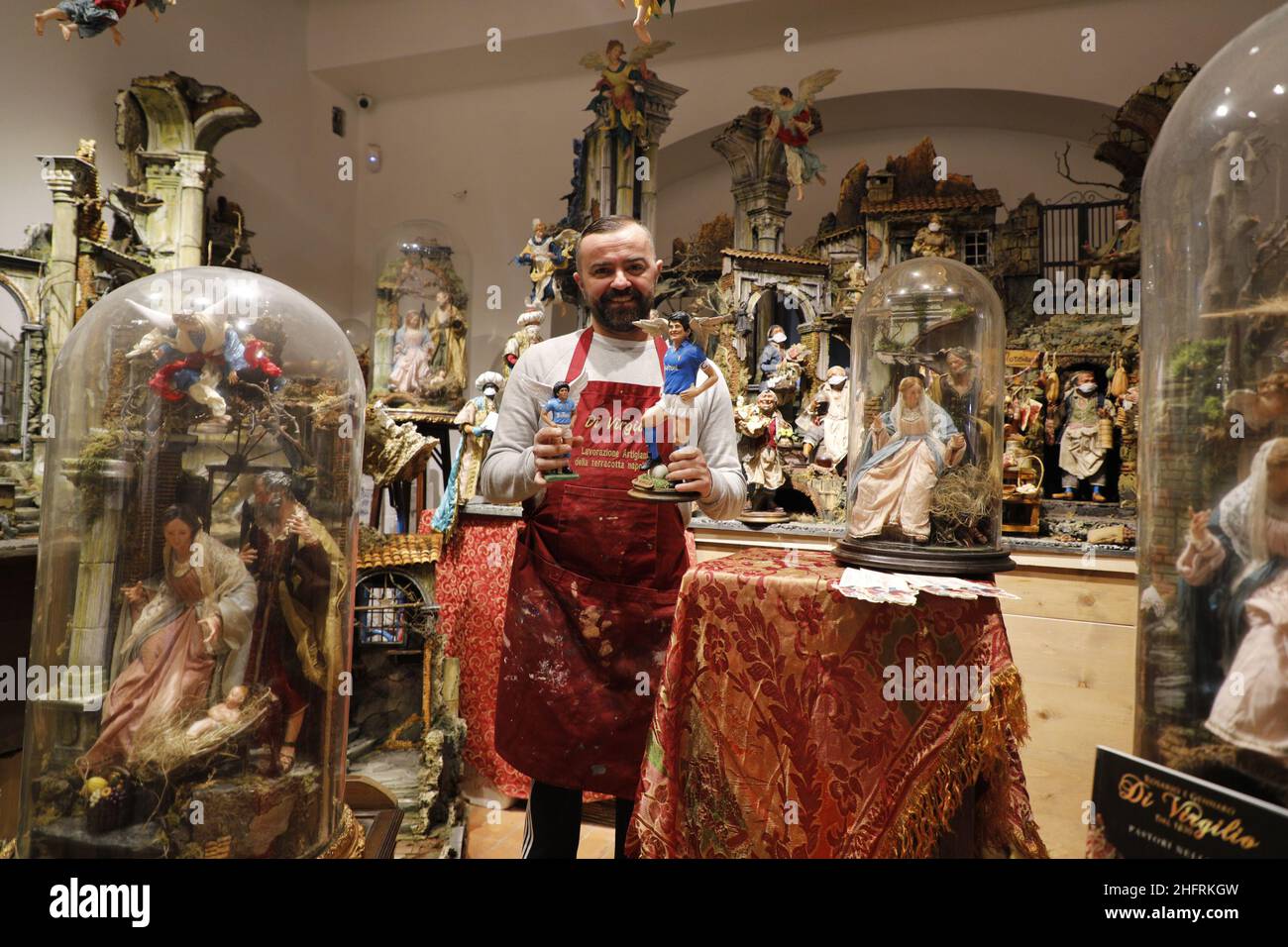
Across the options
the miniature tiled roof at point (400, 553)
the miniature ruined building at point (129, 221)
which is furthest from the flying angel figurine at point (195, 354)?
the miniature ruined building at point (129, 221)

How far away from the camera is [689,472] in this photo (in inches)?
87.4

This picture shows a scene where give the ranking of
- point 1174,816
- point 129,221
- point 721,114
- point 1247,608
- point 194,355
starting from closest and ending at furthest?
point 1174,816 → point 1247,608 → point 194,355 → point 129,221 → point 721,114

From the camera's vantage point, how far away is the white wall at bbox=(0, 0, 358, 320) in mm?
4789

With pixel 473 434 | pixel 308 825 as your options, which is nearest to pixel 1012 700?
pixel 308 825

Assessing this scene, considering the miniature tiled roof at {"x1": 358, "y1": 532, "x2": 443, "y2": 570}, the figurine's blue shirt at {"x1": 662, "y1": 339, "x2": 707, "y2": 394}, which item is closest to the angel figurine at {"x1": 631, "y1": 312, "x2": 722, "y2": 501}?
the figurine's blue shirt at {"x1": 662, "y1": 339, "x2": 707, "y2": 394}

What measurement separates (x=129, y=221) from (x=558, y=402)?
469cm

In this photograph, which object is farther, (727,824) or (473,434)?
(473,434)

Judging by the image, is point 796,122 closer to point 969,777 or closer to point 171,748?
point 969,777

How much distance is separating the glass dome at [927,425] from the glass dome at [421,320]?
392cm

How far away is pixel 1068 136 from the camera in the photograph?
246 inches

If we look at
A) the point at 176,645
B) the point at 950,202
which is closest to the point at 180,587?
the point at 176,645

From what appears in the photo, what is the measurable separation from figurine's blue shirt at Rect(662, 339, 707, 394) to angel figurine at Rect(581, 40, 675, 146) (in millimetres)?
4052

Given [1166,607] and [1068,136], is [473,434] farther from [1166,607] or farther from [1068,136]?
[1068,136]
